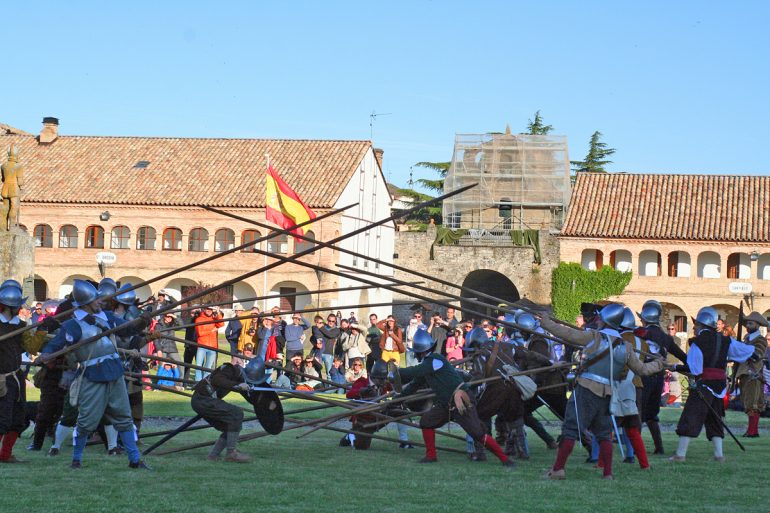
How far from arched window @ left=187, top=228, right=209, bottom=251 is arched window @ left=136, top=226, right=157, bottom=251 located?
1742 mm

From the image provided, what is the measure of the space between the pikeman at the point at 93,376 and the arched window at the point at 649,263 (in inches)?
1974

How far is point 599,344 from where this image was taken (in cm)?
1091

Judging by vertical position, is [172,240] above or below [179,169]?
below

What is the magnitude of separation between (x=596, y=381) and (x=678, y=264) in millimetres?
49146

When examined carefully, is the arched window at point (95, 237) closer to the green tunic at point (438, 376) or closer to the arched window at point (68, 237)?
the arched window at point (68, 237)

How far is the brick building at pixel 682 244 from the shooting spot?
2232 inches

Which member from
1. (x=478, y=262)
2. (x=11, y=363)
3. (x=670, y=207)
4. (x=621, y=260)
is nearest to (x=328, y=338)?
(x=11, y=363)

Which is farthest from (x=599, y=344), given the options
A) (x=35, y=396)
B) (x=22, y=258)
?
(x=22, y=258)

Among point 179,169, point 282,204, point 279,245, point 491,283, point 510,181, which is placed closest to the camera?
point 282,204

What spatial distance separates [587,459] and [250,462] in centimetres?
353

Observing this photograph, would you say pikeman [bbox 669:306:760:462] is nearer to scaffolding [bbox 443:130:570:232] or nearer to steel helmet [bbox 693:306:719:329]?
steel helmet [bbox 693:306:719:329]

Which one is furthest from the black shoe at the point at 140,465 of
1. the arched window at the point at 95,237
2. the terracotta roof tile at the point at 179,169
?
the arched window at the point at 95,237

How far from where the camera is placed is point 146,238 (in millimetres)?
56438

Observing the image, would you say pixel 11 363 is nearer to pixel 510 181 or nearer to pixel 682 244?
pixel 682 244
